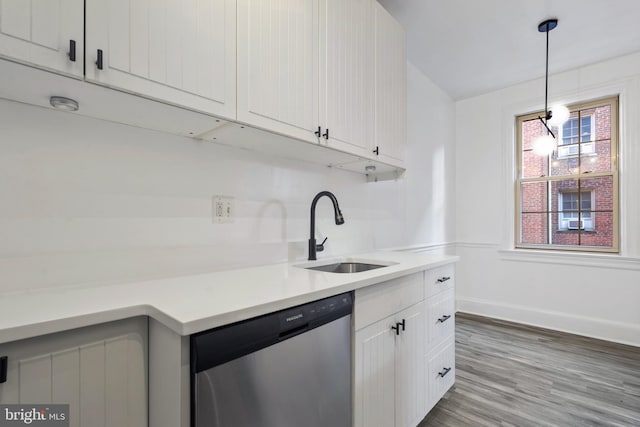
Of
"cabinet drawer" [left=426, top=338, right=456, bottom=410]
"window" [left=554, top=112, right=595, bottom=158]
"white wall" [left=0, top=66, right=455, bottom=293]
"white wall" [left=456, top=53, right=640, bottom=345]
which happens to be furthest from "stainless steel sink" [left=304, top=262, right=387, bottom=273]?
"window" [left=554, top=112, right=595, bottom=158]

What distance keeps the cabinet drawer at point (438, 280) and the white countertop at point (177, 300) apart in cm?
53

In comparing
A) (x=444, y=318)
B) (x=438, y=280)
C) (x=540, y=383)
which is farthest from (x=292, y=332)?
(x=540, y=383)

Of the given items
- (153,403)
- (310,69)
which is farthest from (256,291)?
(310,69)

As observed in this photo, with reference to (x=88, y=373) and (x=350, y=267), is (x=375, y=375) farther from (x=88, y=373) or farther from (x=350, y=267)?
(x=88, y=373)

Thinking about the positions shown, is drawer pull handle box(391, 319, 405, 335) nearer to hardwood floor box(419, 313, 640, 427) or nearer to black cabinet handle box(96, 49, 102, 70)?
hardwood floor box(419, 313, 640, 427)

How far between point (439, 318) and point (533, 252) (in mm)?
2236

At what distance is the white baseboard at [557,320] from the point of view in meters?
2.85

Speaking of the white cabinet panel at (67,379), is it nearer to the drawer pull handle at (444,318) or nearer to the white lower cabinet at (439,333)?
the white lower cabinet at (439,333)

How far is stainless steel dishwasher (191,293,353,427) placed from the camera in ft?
2.59

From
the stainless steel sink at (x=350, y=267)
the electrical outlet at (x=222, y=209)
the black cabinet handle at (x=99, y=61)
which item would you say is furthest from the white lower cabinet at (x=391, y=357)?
the black cabinet handle at (x=99, y=61)

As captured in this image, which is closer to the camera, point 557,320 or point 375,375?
point 375,375

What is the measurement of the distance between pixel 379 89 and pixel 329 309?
1432 millimetres

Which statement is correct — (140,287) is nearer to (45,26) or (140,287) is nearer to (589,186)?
(45,26)

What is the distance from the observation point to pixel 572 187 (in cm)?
324
